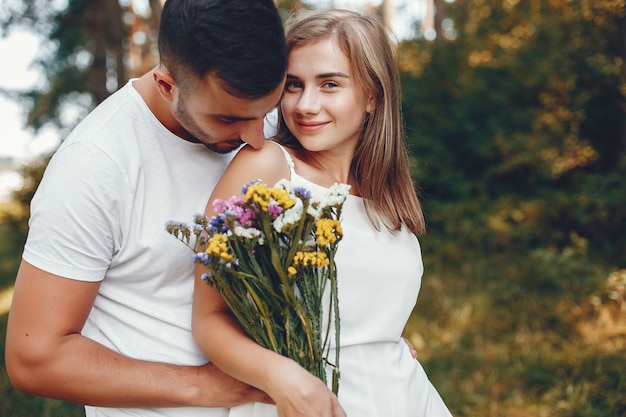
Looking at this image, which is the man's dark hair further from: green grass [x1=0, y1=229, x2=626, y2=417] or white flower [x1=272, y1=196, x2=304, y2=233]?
green grass [x1=0, y1=229, x2=626, y2=417]

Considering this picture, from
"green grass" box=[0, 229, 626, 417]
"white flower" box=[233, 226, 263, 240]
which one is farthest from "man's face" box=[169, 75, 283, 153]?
"green grass" box=[0, 229, 626, 417]

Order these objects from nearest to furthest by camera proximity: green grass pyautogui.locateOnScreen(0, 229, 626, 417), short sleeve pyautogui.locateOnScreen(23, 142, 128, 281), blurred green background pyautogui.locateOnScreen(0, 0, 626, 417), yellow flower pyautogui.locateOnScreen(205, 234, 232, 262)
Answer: yellow flower pyautogui.locateOnScreen(205, 234, 232, 262) < short sleeve pyautogui.locateOnScreen(23, 142, 128, 281) < green grass pyautogui.locateOnScreen(0, 229, 626, 417) < blurred green background pyautogui.locateOnScreen(0, 0, 626, 417)

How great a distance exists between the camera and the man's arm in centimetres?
180

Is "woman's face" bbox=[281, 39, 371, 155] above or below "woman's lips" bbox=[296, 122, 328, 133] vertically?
above

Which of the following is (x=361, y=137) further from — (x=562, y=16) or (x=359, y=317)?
(x=562, y=16)

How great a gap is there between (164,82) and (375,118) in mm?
831

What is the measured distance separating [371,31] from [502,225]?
5545 millimetres

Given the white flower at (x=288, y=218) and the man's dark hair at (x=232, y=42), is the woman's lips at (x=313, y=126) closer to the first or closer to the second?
the man's dark hair at (x=232, y=42)

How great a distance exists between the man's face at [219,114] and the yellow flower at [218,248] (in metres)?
0.48

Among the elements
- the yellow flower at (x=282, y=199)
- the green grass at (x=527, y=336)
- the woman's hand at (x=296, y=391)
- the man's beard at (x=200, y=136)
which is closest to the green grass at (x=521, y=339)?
the green grass at (x=527, y=336)

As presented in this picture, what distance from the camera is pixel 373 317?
2186mm

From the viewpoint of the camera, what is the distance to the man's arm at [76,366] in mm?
1799

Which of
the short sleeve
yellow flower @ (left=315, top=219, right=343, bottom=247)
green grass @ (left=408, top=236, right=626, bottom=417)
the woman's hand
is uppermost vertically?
yellow flower @ (left=315, top=219, right=343, bottom=247)

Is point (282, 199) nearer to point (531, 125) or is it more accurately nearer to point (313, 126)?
point (313, 126)
